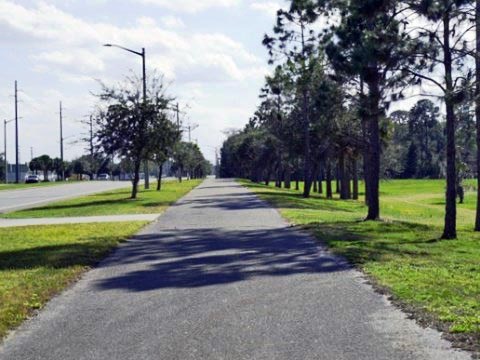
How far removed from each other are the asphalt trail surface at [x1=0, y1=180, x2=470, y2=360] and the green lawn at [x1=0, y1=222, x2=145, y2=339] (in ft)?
0.82

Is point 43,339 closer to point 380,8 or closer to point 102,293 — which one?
point 102,293

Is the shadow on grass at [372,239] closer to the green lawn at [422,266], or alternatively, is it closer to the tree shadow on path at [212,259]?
the green lawn at [422,266]

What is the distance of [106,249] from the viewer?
14609 millimetres

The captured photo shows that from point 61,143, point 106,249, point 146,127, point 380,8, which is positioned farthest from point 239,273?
point 61,143

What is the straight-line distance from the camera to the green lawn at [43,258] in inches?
352

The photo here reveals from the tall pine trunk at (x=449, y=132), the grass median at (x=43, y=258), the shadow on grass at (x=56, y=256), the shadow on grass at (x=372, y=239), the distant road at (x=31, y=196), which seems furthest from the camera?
the distant road at (x=31, y=196)

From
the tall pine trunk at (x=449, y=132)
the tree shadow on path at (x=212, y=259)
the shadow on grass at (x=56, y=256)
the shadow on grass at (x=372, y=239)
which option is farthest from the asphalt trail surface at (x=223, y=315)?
the tall pine trunk at (x=449, y=132)

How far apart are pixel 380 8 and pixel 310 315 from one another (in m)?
11.2

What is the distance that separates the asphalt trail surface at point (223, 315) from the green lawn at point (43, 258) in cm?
25

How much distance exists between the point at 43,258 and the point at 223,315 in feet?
20.0

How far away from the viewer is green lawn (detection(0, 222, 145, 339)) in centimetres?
895

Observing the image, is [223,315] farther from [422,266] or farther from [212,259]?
[422,266]

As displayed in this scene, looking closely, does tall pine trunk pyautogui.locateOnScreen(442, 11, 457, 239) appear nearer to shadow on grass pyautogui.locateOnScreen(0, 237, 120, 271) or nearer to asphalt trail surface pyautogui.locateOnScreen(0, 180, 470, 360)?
asphalt trail surface pyautogui.locateOnScreen(0, 180, 470, 360)

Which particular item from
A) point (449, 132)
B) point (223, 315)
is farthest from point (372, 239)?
point (223, 315)
